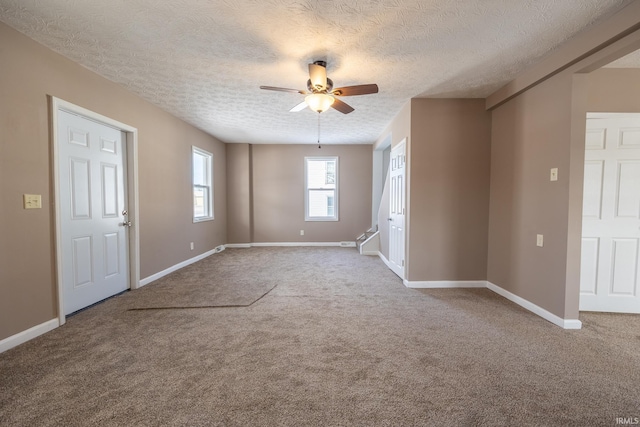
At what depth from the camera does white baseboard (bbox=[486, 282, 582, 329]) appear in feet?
7.93

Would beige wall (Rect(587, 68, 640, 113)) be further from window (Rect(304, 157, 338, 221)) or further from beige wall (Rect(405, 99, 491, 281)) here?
window (Rect(304, 157, 338, 221))

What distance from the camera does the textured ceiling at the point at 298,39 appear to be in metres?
1.86

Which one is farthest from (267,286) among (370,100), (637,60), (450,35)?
(637,60)

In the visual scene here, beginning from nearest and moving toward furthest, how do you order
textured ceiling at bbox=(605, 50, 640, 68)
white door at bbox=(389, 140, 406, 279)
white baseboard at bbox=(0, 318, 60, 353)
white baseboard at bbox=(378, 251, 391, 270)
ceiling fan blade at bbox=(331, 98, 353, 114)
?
white baseboard at bbox=(0, 318, 60, 353) → textured ceiling at bbox=(605, 50, 640, 68) → ceiling fan blade at bbox=(331, 98, 353, 114) → white door at bbox=(389, 140, 406, 279) → white baseboard at bbox=(378, 251, 391, 270)

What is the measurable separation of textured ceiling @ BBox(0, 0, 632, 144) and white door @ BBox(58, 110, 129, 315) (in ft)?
2.44

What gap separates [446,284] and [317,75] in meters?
3.12

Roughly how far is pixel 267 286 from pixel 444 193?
2761 millimetres

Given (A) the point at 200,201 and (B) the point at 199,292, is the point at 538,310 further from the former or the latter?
(A) the point at 200,201

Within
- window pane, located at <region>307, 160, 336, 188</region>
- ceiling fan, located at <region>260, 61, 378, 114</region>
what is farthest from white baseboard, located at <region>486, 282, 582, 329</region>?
window pane, located at <region>307, 160, 336, 188</region>

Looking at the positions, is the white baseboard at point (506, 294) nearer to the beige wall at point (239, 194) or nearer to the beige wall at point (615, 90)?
the beige wall at point (615, 90)

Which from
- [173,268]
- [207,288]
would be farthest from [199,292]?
[173,268]

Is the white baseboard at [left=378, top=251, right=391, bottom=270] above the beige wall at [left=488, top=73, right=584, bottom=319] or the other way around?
the other way around

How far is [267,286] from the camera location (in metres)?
3.62

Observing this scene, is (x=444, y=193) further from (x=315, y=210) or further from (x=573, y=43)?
(x=315, y=210)
